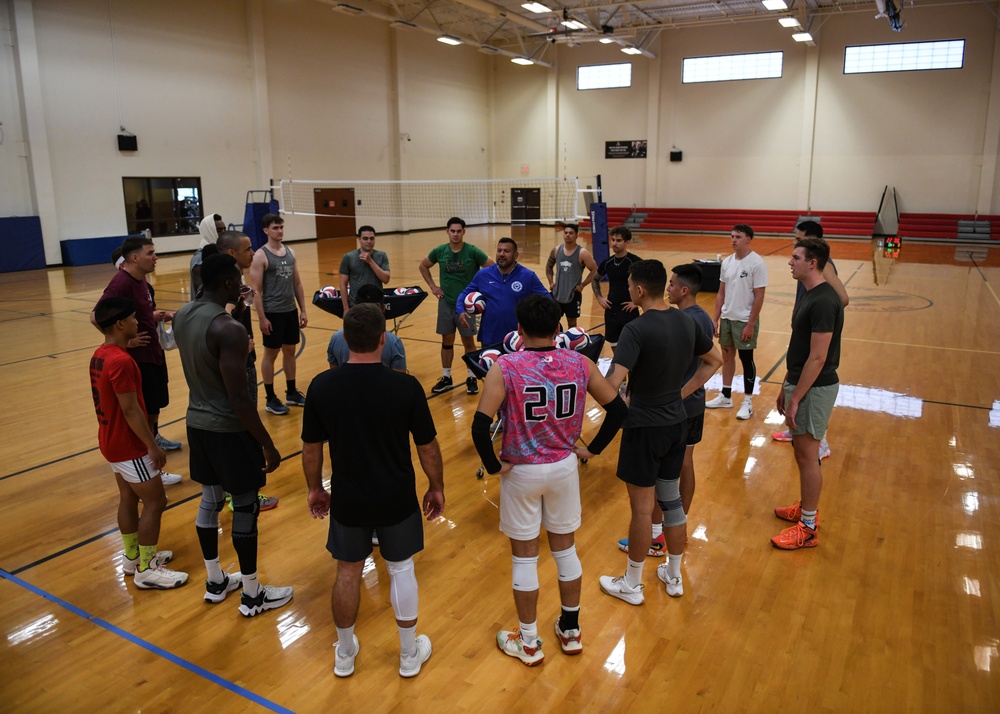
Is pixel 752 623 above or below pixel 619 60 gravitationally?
below

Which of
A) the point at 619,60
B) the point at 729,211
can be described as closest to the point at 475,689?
the point at 729,211

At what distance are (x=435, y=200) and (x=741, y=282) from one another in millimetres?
24678

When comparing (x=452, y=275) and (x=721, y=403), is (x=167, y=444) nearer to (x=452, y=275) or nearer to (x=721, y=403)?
(x=452, y=275)

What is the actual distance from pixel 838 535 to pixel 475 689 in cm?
288

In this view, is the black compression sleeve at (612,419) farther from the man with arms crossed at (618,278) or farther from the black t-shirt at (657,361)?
the man with arms crossed at (618,278)

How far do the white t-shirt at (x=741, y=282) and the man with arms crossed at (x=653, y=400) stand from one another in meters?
3.23

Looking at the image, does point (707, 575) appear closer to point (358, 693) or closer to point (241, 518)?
point (358, 693)

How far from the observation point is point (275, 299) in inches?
283

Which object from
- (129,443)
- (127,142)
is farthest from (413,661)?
(127,142)

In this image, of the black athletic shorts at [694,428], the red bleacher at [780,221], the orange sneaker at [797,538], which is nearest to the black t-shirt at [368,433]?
the black athletic shorts at [694,428]

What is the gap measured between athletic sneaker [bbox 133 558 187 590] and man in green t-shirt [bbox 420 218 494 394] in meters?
3.94

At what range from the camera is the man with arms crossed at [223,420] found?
11.8ft

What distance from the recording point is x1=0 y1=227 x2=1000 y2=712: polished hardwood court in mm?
3350

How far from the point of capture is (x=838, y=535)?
191 inches
